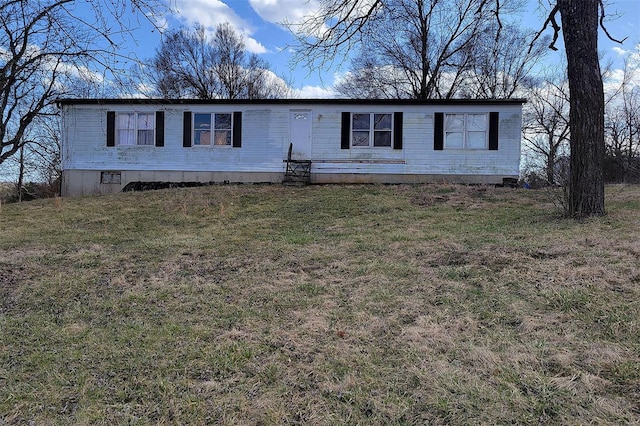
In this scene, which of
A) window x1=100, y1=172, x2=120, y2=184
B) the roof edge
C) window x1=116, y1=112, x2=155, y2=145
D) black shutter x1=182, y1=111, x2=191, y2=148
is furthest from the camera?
window x1=100, y1=172, x2=120, y2=184

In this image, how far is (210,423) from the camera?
212 centimetres

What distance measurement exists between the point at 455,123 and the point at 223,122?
7.54m

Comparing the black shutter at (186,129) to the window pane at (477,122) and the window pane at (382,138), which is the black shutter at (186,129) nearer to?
the window pane at (382,138)

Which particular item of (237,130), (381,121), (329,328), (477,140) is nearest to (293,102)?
(237,130)

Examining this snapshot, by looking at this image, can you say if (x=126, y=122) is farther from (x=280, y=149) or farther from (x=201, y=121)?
(x=280, y=149)

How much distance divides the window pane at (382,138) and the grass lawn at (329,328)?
6938mm

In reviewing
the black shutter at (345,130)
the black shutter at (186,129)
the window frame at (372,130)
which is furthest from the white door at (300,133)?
the black shutter at (186,129)

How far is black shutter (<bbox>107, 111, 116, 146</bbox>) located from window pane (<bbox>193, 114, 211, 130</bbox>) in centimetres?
268

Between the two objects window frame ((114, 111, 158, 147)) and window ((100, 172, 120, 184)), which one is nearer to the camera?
window frame ((114, 111, 158, 147))

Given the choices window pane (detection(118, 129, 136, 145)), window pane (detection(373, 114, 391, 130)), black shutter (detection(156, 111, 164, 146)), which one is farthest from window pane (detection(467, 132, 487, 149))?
window pane (detection(118, 129, 136, 145))

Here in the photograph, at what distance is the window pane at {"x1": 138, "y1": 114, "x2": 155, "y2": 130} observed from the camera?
13492 mm

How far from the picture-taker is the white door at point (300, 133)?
13.2 m

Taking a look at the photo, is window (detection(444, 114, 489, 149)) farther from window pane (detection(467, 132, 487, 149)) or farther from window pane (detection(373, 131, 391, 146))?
window pane (detection(373, 131, 391, 146))

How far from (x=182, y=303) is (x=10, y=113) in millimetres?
12907
